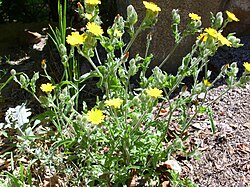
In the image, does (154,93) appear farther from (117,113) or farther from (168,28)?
(168,28)

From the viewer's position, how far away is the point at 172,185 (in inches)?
79.4

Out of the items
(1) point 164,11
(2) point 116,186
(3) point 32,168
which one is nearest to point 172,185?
(2) point 116,186

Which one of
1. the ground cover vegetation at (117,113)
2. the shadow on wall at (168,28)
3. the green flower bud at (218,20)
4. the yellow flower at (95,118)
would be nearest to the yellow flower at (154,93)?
the ground cover vegetation at (117,113)

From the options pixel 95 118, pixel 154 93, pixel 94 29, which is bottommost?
pixel 95 118

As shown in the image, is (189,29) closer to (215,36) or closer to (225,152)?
(215,36)

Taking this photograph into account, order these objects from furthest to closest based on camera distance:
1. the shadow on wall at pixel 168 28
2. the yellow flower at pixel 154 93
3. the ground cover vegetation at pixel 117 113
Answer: the shadow on wall at pixel 168 28, the ground cover vegetation at pixel 117 113, the yellow flower at pixel 154 93

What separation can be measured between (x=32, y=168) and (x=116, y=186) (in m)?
0.52

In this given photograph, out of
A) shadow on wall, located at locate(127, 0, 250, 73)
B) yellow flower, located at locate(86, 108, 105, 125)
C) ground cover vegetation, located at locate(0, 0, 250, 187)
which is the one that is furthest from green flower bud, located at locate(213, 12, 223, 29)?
shadow on wall, located at locate(127, 0, 250, 73)

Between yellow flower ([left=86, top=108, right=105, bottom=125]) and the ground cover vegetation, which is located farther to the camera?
the ground cover vegetation

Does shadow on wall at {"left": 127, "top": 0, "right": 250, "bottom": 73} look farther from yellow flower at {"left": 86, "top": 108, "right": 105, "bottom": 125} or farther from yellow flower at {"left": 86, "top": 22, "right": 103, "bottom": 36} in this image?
yellow flower at {"left": 86, "top": 108, "right": 105, "bottom": 125}

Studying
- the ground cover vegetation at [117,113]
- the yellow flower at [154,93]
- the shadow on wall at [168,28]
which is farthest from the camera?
the shadow on wall at [168,28]

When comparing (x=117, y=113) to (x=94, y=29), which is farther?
(x=117, y=113)

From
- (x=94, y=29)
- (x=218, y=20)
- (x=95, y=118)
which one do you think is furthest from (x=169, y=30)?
(x=95, y=118)

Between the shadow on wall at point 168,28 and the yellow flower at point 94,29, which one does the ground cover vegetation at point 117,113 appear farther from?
the shadow on wall at point 168,28
